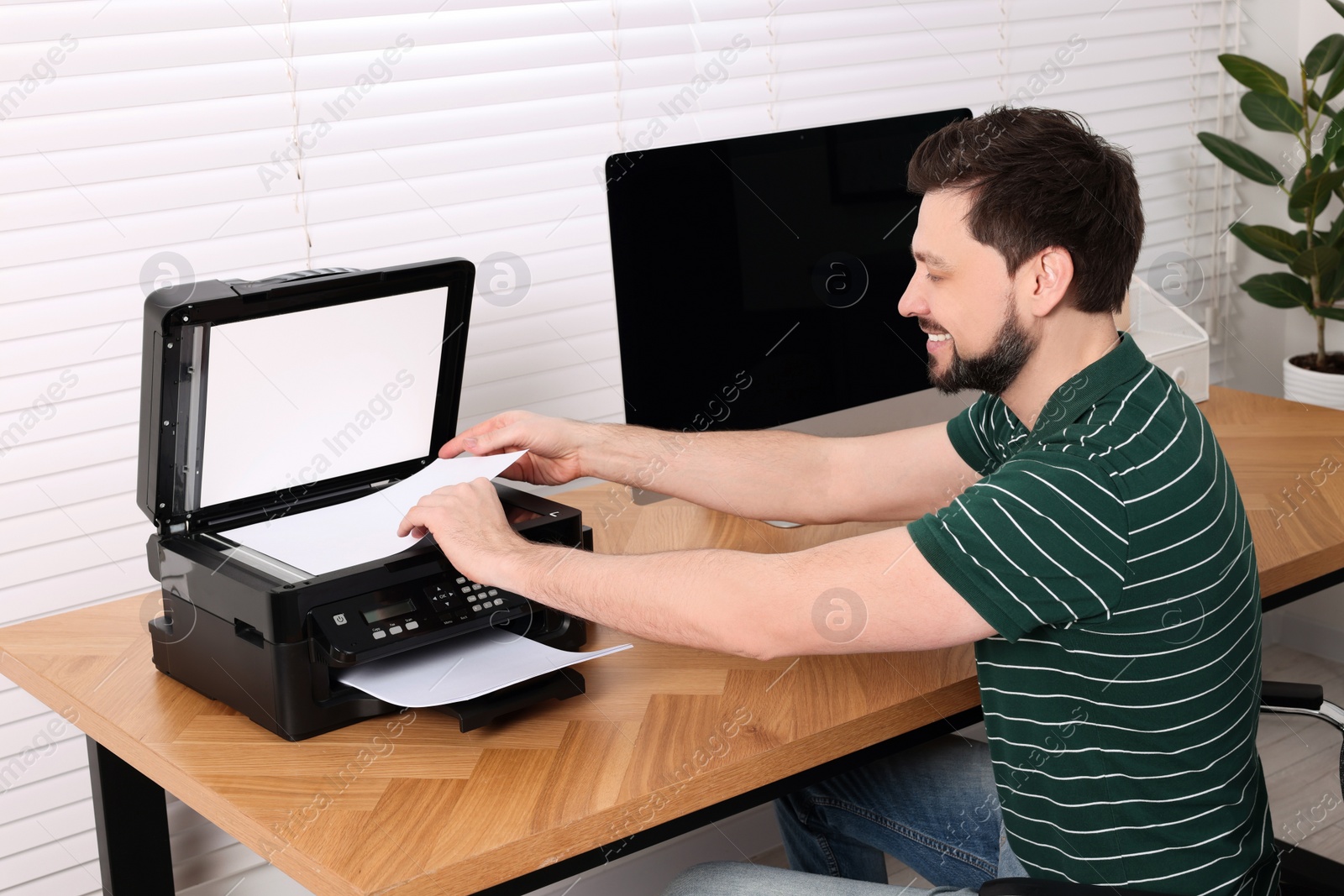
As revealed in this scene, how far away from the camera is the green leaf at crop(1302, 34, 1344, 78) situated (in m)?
2.72

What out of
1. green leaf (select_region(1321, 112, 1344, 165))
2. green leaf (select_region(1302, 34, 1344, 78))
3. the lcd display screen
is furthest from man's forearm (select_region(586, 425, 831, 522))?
green leaf (select_region(1302, 34, 1344, 78))

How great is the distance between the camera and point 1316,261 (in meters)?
2.75

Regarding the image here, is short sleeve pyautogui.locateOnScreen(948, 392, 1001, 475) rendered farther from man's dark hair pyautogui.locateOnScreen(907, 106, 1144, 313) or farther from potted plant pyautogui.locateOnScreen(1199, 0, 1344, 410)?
potted plant pyautogui.locateOnScreen(1199, 0, 1344, 410)

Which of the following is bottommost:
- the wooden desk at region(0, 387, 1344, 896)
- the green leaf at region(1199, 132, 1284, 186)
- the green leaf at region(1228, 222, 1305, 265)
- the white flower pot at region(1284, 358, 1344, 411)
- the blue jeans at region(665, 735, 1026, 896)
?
the blue jeans at region(665, 735, 1026, 896)

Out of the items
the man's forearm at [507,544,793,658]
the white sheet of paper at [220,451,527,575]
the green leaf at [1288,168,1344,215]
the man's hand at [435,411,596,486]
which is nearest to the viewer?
Result: the man's forearm at [507,544,793,658]

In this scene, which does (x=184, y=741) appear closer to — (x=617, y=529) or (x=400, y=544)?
(x=400, y=544)

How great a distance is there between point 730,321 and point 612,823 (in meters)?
0.79

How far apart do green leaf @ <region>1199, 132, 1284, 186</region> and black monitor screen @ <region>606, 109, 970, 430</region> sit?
125cm

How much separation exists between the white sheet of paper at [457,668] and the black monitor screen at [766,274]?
16.9 inches

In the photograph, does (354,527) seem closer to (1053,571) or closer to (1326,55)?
(1053,571)

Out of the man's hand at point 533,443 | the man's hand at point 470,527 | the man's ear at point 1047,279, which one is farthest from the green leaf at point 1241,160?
the man's hand at point 470,527

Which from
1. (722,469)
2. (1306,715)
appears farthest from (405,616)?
(1306,715)

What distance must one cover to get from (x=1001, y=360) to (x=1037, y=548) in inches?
11.2

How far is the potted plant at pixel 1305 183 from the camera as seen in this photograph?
273 cm
